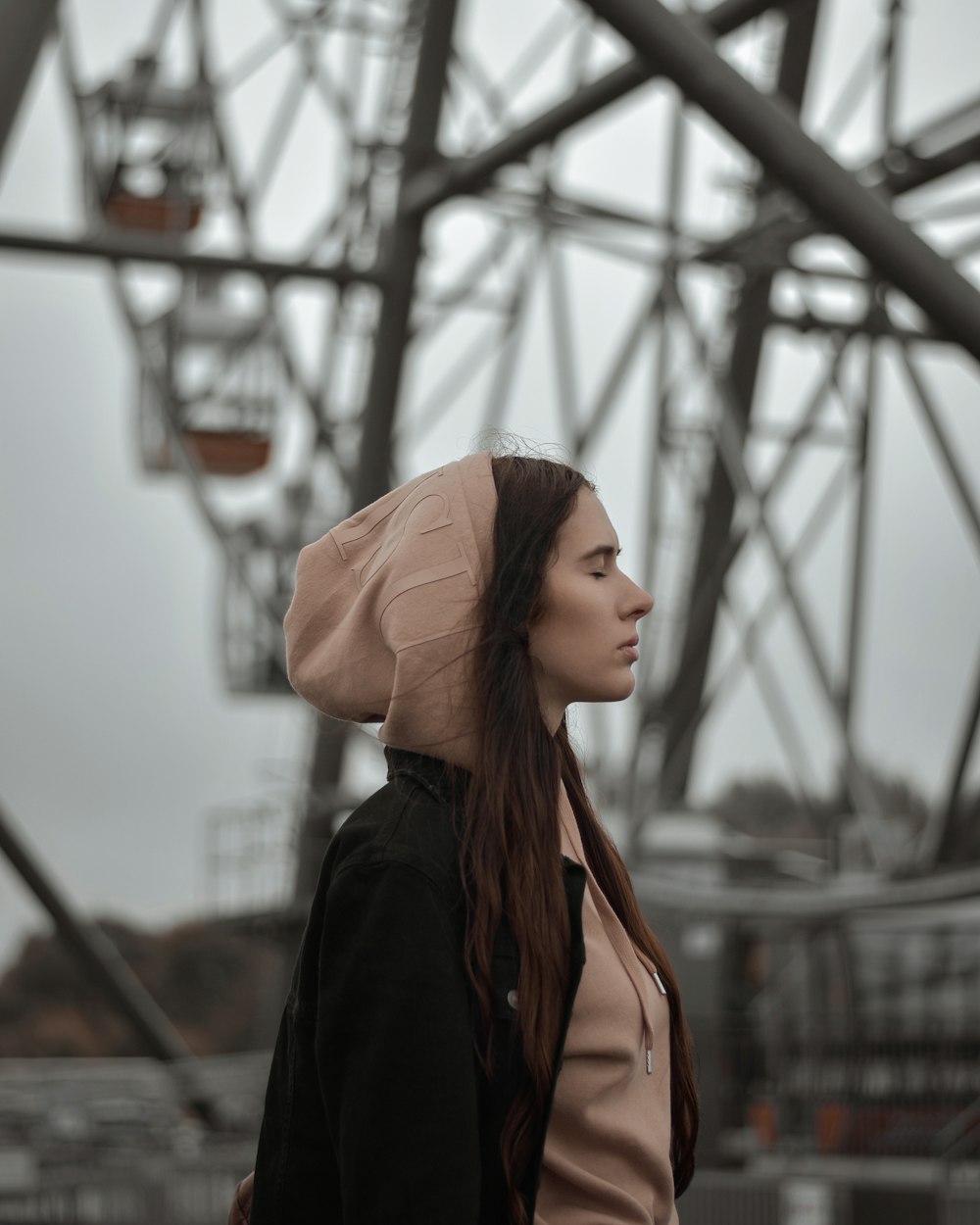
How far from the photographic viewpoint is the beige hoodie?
2.76m

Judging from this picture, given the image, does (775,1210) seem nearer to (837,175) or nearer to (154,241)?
(837,175)

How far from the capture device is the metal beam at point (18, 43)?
8.07m

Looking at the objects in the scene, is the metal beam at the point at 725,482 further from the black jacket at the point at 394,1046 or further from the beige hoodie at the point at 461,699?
the black jacket at the point at 394,1046

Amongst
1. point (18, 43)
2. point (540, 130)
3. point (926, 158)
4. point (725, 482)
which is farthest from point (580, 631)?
point (725, 482)

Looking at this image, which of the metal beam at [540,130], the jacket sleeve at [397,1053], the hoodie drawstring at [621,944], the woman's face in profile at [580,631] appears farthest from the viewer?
the metal beam at [540,130]

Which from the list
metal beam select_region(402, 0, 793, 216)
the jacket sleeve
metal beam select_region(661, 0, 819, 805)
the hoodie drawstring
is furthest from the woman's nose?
metal beam select_region(661, 0, 819, 805)

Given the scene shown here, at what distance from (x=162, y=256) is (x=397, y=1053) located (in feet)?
47.6

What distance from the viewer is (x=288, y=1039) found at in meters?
2.88

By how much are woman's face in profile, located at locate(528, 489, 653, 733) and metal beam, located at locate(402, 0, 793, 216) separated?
7.94 m

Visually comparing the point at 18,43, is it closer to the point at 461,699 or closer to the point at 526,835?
the point at 461,699

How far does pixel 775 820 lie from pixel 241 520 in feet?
146

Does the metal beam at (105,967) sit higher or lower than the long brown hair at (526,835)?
lower

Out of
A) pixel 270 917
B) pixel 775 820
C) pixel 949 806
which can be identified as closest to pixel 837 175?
pixel 949 806

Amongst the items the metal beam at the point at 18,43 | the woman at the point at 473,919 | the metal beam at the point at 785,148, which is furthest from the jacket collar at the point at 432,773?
the metal beam at the point at 18,43
